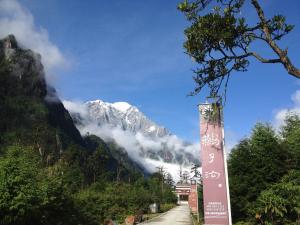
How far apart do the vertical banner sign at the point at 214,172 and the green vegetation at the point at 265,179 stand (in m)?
11.7

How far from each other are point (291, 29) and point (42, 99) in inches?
6055

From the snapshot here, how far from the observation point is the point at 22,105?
456ft

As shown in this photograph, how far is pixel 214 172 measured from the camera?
12.5m

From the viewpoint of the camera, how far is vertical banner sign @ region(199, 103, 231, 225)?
1234cm

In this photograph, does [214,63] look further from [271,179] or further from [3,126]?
[3,126]

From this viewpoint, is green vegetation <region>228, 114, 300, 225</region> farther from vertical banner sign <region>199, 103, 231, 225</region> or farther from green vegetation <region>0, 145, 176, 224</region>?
vertical banner sign <region>199, 103, 231, 225</region>

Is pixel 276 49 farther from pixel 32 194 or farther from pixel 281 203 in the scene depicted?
pixel 281 203

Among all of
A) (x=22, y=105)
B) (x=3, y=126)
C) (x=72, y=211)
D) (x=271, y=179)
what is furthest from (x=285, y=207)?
(x=22, y=105)

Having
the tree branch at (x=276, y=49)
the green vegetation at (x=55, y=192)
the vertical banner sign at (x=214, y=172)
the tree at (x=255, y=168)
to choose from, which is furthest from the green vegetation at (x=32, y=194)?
the tree branch at (x=276, y=49)

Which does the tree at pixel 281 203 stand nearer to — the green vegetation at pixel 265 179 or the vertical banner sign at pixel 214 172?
the green vegetation at pixel 265 179

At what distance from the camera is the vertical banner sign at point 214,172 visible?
1234cm

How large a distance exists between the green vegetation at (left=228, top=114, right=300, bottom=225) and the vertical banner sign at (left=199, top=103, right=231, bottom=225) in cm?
1173

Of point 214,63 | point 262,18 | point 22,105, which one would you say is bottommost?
point 214,63

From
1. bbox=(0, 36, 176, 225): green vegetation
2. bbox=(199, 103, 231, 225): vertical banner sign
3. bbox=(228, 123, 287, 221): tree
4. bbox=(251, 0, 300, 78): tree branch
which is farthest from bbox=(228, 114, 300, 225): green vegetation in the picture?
bbox=(251, 0, 300, 78): tree branch
